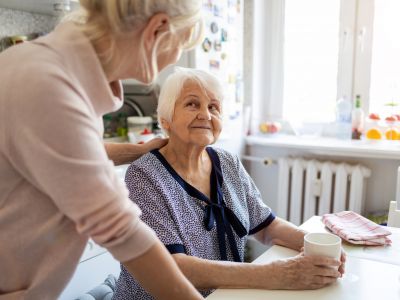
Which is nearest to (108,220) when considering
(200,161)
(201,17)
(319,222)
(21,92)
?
(21,92)

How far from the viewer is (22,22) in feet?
6.88

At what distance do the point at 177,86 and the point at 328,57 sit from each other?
1677 mm

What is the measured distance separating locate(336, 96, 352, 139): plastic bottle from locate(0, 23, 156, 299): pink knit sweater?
2197 mm

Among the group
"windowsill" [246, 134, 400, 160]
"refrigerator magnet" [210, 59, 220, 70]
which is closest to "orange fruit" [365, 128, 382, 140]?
"windowsill" [246, 134, 400, 160]

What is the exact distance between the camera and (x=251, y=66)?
2.79 m

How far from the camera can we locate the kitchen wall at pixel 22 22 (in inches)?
79.4

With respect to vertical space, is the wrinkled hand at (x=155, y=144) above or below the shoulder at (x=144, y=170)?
above

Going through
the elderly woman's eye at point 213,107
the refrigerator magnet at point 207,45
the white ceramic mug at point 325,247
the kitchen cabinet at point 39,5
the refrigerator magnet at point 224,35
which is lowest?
the white ceramic mug at point 325,247

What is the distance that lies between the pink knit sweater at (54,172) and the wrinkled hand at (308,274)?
47 centimetres

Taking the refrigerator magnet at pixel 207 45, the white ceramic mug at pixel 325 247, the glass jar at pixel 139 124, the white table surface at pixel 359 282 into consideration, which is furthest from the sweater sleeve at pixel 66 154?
the refrigerator magnet at pixel 207 45

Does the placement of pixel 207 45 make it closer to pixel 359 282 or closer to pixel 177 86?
pixel 177 86

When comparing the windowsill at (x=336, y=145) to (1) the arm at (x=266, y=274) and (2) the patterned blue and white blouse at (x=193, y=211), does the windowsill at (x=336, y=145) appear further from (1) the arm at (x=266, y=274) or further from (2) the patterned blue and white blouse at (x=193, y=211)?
(1) the arm at (x=266, y=274)

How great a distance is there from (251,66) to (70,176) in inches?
93.7

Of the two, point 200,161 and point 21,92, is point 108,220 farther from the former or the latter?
point 200,161
